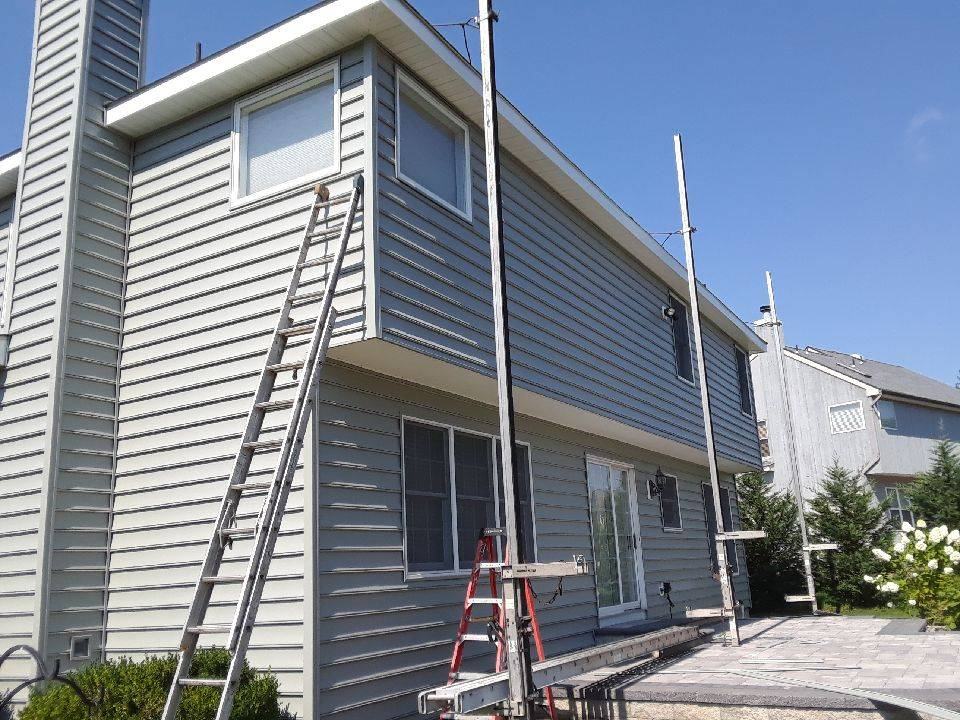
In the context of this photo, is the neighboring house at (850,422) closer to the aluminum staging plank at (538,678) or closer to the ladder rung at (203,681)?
the aluminum staging plank at (538,678)

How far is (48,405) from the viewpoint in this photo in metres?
6.83

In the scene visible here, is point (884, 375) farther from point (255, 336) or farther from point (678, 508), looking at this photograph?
point (255, 336)

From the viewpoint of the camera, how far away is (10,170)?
8328 mm

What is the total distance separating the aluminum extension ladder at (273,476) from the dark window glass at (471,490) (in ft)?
7.22

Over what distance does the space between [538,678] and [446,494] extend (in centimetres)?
254

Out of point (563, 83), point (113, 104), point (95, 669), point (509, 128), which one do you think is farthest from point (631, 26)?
point (95, 669)

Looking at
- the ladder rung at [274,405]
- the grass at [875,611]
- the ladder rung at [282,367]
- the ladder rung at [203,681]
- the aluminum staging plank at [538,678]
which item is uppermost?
the ladder rung at [282,367]

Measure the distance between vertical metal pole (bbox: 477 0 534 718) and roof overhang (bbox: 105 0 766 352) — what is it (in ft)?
3.84

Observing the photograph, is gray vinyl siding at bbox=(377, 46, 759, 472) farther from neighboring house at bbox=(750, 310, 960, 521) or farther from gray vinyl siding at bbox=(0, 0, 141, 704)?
neighboring house at bbox=(750, 310, 960, 521)

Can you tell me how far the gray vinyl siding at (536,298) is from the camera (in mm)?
6648

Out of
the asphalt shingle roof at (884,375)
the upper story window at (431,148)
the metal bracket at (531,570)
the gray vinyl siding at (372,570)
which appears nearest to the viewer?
the metal bracket at (531,570)

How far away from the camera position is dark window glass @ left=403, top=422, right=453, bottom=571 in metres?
7.08

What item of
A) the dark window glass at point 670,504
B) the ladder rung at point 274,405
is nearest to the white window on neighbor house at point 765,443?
the dark window glass at point 670,504

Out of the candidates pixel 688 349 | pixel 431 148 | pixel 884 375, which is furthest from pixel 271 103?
pixel 884 375
